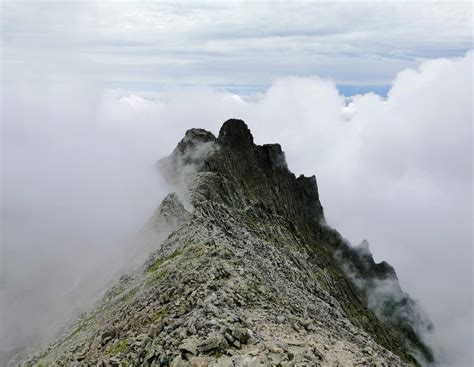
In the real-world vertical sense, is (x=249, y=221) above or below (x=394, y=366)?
above

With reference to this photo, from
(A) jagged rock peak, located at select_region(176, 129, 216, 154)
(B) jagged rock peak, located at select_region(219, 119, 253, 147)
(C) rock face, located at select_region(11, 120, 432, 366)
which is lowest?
(C) rock face, located at select_region(11, 120, 432, 366)

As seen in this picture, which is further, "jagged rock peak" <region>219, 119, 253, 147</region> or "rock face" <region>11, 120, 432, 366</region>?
"jagged rock peak" <region>219, 119, 253, 147</region>

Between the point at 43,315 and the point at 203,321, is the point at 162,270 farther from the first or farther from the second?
the point at 43,315

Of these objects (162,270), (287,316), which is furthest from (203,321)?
(162,270)

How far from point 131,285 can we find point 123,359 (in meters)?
28.8

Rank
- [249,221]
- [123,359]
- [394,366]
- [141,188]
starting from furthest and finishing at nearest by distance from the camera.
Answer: [141,188]
[249,221]
[394,366]
[123,359]

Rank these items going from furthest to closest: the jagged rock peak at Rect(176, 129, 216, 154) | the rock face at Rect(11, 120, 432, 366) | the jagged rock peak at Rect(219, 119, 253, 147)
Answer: the jagged rock peak at Rect(219, 119, 253, 147)
the jagged rock peak at Rect(176, 129, 216, 154)
the rock face at Rect(11, 120, 432, 366)

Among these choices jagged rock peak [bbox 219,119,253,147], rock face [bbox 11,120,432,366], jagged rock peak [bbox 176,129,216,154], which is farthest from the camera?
jagged rock peak [bbox 219,119,253,147]

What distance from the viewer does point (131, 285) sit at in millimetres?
67688

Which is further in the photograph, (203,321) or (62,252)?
(62,252)

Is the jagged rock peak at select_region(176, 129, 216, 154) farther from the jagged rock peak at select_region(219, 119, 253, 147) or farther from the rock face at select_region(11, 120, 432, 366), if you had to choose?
the rock face at select_region(11, 120, 432, 366)

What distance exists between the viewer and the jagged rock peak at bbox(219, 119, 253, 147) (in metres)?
192

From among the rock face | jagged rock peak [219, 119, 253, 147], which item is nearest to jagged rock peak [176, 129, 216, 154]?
jagged rock peak [219, 119, 253, 147]

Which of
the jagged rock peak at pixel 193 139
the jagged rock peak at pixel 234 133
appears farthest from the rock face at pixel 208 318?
the jagged rock peak at pixel 234 133
